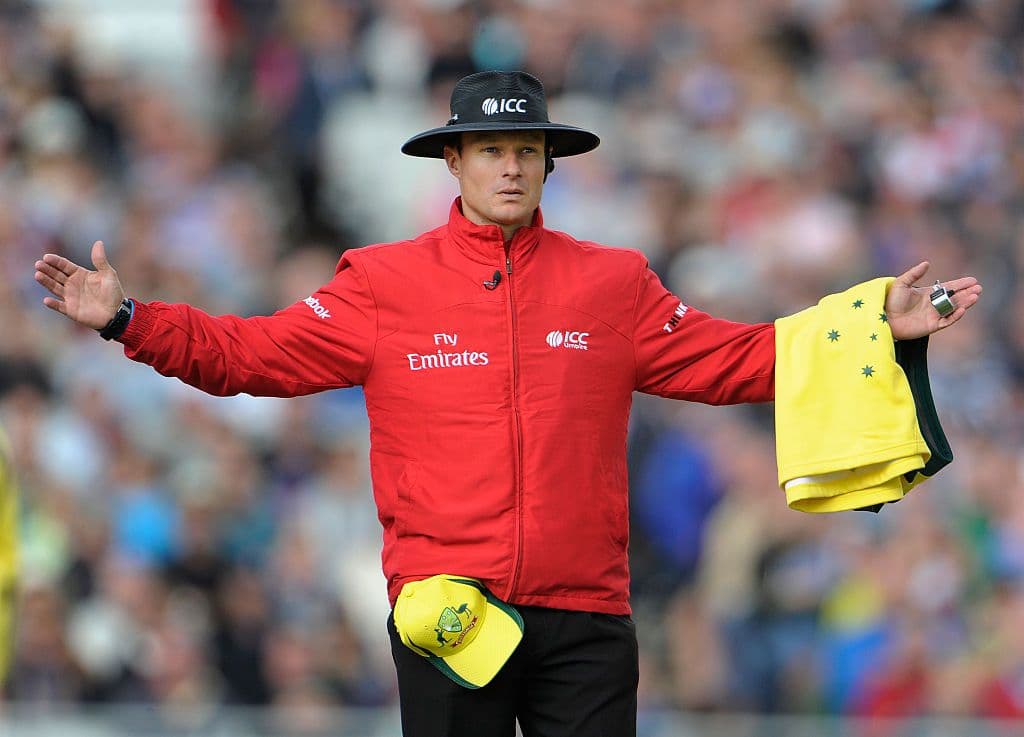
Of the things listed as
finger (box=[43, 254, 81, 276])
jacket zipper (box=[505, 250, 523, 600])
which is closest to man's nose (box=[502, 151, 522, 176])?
jacket zipper (box=[505, 250, 523, 600])

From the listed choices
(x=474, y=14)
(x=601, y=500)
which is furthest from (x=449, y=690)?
(x=474, y=14)

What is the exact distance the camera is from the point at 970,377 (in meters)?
9.09

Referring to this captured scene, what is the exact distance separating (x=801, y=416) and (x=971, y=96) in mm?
5810

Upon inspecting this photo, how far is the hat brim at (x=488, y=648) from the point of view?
14.8 ft

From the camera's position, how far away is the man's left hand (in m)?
4.79

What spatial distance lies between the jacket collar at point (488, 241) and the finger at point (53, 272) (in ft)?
3.25

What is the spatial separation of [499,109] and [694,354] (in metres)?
0.81

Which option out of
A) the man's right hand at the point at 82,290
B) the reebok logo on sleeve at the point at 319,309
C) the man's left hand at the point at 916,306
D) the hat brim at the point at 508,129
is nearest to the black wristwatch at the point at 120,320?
the man's right hand at the point at 82,290

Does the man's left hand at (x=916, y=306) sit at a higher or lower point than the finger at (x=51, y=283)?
lower

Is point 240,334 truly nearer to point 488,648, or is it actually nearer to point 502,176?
point 502,176

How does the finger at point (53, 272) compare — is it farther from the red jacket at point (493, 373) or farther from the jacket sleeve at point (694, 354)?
the jacket sleeve at point (694, 354)

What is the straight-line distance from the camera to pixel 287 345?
4.76m

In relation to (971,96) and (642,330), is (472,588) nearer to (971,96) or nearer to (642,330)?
(642,330)

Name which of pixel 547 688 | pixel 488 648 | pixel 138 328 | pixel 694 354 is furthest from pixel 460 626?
pixel 138 328
